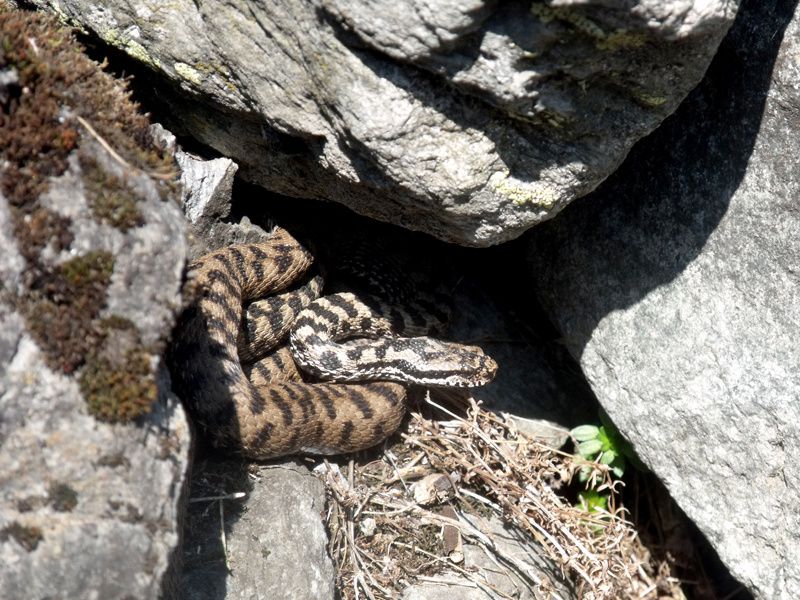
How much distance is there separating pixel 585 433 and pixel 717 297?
172cm

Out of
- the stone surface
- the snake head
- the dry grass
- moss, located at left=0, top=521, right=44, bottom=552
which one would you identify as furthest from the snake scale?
moss, located at left=0, top=521, right=44, bottom=552

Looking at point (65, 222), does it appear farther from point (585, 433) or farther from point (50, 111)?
point (585, 433)

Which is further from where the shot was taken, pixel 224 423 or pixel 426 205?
pixel 224 423

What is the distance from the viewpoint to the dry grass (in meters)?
5.48

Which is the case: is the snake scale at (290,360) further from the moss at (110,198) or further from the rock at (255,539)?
the moss at (110,198)

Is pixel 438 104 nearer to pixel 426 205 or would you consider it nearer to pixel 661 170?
pixel 426 205

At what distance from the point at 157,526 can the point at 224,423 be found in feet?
4.56

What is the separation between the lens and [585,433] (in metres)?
6.29

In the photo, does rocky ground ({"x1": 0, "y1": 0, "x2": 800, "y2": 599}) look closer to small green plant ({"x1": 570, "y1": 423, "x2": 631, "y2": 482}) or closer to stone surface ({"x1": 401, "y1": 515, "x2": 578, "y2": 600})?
stone surface ({"x1": 401, "y1": 515, "x2": 578, "y2": 600})

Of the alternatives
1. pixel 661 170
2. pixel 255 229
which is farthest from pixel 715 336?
pixel 255 229

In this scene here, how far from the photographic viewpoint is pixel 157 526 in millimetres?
3525

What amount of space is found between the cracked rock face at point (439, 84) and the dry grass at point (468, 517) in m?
1.89

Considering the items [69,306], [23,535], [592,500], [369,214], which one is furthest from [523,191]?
[592,500]

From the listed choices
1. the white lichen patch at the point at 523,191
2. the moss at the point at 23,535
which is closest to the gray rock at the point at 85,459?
the moss at the point at 23,535
